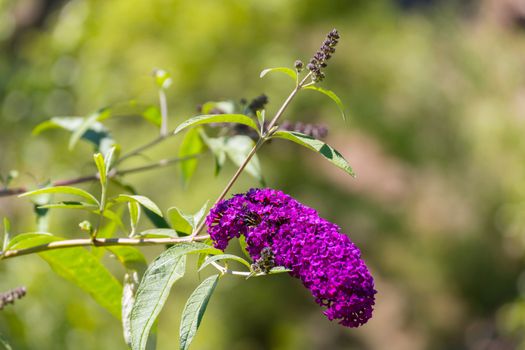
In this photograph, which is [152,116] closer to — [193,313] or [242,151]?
[242,151]

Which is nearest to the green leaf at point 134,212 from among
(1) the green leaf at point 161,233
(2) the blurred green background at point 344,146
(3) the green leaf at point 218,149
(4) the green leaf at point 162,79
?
(1) the green leaf at point 161,233

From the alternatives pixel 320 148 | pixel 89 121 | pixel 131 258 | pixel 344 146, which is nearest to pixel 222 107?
pixel 89 121

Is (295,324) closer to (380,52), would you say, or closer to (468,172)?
(468,172)

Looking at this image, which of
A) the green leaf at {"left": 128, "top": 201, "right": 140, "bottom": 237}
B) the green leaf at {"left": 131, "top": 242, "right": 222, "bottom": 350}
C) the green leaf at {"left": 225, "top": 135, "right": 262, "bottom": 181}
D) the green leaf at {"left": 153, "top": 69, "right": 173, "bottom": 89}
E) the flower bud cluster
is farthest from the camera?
the green leaf at {"left": 153, "top": 69, "right": 173, "bottom": 89}

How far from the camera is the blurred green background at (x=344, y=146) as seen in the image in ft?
Answer: 12.4

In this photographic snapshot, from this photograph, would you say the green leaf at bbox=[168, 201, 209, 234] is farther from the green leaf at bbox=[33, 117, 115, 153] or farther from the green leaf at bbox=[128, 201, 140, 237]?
the green leaf at bbox=[33, 117, 115, 153]

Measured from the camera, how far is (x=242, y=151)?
126 centimetres

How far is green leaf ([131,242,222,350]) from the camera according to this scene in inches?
31.4

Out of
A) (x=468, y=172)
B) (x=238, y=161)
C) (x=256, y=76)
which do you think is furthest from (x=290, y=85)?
(x=238, y=161)

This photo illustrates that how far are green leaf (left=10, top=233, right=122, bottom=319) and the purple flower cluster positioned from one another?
0.26m

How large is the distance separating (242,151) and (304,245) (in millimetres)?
441

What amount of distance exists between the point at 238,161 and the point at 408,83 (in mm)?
3388

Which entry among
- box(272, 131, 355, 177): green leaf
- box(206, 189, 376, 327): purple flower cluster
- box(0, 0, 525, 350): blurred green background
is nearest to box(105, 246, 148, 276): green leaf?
box(206, 189, 376, 327): purple flower cluster

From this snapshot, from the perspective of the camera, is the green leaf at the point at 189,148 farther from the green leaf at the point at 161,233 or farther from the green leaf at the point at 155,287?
the green leaf at the point at 155,287
